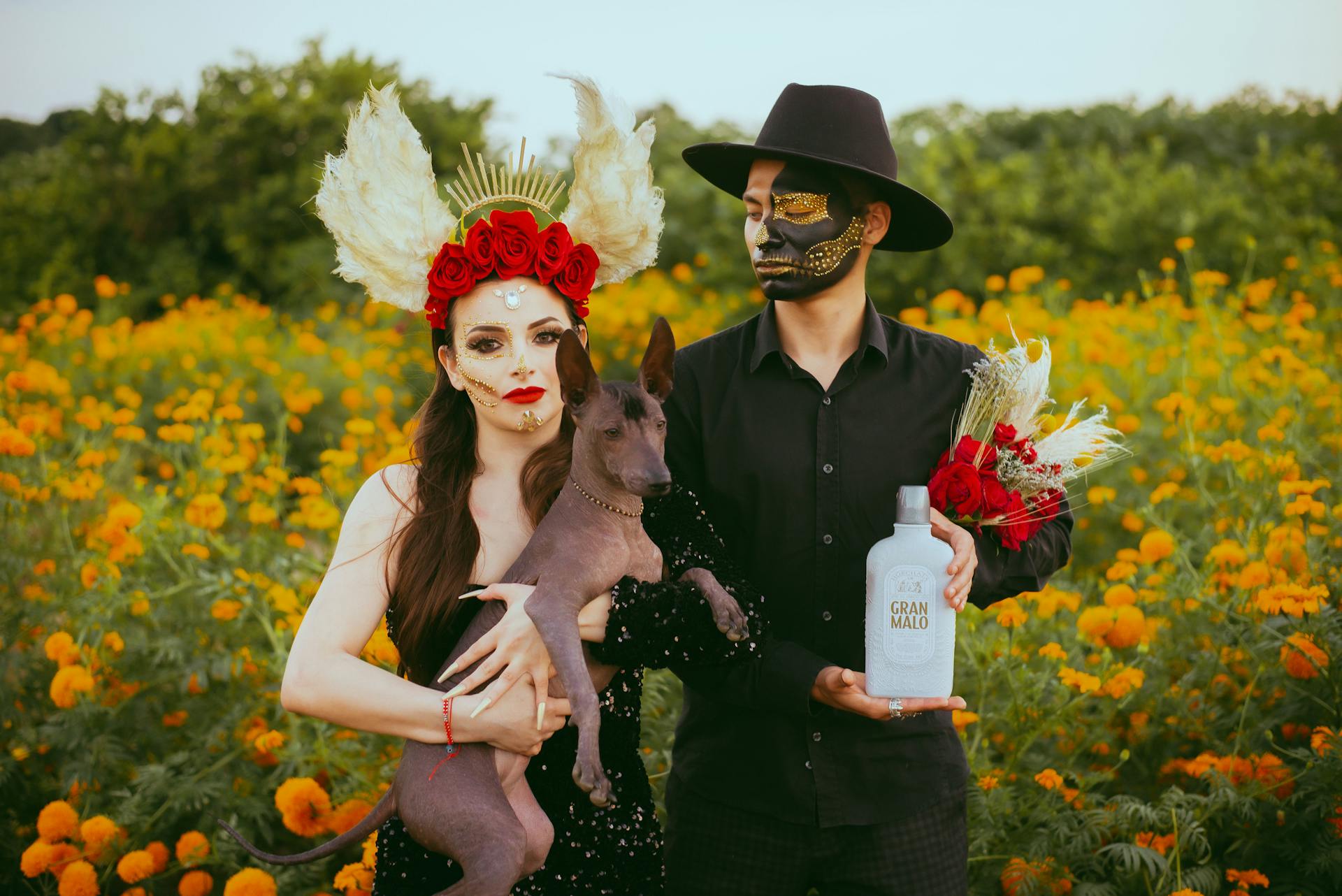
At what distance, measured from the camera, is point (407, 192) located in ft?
9.77

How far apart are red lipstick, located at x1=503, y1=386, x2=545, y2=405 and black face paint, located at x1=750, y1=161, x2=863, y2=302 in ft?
2.39

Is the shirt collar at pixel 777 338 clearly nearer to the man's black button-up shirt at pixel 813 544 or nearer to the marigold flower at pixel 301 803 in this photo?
the man's black button-up shirt at pixel 813 544

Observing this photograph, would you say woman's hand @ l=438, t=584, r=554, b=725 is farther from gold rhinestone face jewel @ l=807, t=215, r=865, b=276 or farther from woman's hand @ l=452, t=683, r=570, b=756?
gold rhinestone face jewel @ l=807, t=215, r=865, b=276

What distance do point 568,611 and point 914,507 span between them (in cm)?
92

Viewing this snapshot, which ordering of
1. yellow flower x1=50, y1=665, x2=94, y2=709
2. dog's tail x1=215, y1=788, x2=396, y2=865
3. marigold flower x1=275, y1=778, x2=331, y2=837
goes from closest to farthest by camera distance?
dog's tail x1=215, y1=788, x2=396, y2=865, marigold flower x1=275, y1=778, x2=331, y2=837, yellow flower x1=50, y1=665, x2=94, y2=709

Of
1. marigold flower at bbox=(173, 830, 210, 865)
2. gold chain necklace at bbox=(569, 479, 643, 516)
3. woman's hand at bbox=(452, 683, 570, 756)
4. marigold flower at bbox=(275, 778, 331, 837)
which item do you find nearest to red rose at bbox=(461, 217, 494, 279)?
gold chain necklace at bbox=(569, 479, 643, 516)

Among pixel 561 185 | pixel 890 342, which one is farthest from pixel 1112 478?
pixel 561 185

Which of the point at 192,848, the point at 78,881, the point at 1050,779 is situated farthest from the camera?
the point at 192,848

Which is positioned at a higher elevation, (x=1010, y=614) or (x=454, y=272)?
(x=454, y=272)

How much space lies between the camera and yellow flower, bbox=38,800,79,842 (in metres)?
3.62

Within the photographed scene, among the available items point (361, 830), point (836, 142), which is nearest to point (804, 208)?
point (836, 142)

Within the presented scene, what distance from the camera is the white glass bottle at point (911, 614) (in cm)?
262

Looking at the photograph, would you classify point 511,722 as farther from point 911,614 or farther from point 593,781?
point 911,614

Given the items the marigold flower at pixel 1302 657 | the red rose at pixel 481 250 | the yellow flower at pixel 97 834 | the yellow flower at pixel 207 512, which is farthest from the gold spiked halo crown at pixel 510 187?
the marigold flower at pixel 1302 657
